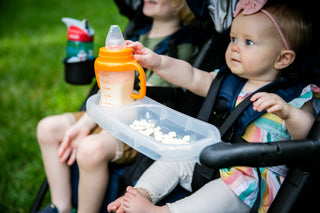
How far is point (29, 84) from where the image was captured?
136 inches

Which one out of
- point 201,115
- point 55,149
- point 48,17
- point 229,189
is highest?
point 201,115

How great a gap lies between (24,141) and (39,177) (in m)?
0.40

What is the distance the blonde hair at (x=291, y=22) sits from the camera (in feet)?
4.09

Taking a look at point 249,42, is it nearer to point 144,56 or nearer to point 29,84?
point 144,56

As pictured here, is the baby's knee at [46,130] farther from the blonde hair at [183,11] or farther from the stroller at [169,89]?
the blonde hair at [183,11]

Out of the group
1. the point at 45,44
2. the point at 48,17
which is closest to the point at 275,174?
the point at 45,44

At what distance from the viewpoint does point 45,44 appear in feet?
14.8

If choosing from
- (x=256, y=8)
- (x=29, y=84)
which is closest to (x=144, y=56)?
(x=256, y=8)

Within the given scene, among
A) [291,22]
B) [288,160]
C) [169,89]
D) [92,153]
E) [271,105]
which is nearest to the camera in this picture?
[288,160]

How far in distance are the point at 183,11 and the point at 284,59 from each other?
2.19 feet

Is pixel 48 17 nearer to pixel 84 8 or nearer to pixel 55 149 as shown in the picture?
pixel 84 8

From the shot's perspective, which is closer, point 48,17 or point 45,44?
point 45,44

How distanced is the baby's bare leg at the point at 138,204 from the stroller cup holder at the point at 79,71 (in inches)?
33.3

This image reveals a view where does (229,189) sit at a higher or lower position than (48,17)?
higher
